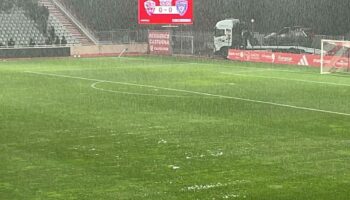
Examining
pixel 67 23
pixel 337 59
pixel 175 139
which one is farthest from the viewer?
pixel 67 23

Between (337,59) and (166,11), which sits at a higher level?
(166,11)

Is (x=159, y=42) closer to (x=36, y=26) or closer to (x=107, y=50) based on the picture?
(x=107, y=50)

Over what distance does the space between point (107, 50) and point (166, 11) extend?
17.8 ft

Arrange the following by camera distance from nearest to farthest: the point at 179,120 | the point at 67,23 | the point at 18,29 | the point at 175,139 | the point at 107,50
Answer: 1. the point at 175,139
2. the point at 179,120
3. the point at 107,50
4. the point at 18,29
5. the point at 67,23

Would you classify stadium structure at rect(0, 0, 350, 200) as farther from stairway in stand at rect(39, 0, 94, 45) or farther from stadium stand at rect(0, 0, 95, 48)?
stairway in stand at rect(39, 0, 94, 45)

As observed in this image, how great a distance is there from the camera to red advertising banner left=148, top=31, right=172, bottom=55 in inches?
2010

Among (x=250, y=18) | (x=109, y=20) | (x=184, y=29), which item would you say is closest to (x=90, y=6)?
(x=109, y=20)

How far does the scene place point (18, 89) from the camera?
2670cm

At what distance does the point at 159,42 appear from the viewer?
5172cm

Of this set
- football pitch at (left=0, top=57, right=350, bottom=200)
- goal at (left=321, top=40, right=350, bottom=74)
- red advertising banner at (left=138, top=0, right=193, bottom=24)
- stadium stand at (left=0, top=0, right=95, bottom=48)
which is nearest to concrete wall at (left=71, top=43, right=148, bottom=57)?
stadium stand at (left=0, top=0, right=95, bottom=48)

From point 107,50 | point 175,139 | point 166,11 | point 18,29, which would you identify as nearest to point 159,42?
point 166,11

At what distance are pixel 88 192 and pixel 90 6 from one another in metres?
50.7

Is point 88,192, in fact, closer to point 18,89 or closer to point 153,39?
point 18,89

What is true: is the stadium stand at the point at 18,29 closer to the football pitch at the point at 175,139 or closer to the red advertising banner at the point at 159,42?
the red advertising banner at the point at 159,42
